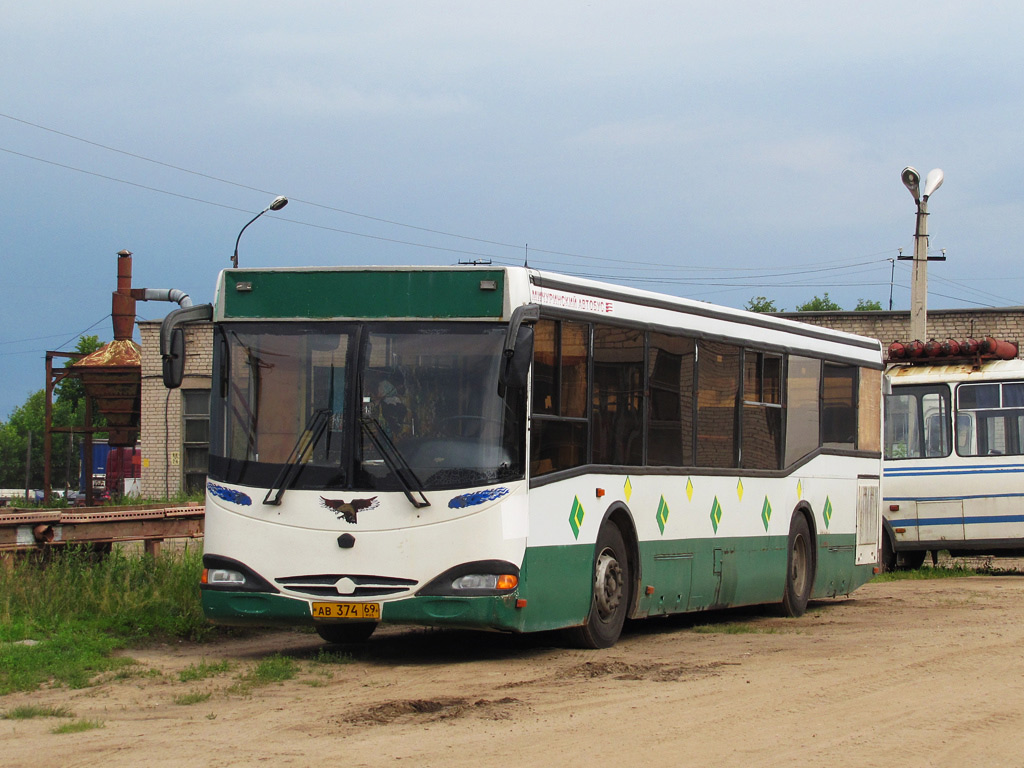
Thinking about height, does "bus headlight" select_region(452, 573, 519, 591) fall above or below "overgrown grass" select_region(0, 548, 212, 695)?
above

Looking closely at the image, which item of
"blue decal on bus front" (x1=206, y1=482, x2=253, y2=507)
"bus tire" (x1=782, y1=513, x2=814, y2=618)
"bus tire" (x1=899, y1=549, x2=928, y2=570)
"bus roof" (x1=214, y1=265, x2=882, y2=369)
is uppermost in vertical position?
"bus roof" (x1=214, y1=265, x2=882, y2=369)

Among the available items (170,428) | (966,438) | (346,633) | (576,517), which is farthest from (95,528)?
(170,428)

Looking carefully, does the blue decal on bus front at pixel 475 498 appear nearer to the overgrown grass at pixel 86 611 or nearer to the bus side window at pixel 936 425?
the overgrown grass at pixel 86 611

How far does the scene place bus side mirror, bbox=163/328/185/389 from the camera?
35.3 feet

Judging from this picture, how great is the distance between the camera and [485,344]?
10.5m

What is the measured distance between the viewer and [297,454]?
10.6 metres

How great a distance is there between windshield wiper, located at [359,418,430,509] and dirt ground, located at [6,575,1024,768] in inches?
48.3

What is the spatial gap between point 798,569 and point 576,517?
5395 mm

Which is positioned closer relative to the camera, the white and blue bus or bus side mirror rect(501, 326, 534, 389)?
bus side mirror rect(501, 326, 534, 389)

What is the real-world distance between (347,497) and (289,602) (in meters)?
0.88

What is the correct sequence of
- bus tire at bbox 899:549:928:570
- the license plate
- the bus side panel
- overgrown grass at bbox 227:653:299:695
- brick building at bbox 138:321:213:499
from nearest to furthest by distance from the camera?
overgrown grass at bbox 227:653:299:695 → the license plate → the bus side panel → bus tire at bbox 899:549:928:570 → brick building at bbox 138:321:213:499

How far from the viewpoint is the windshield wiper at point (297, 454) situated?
34.7 ft

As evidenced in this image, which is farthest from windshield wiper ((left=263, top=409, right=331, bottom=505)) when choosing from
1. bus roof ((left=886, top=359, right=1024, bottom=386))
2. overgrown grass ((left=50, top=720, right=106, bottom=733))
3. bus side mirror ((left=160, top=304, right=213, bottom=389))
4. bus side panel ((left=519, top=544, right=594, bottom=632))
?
bus roof ((left=886, top=359, right=1024, bottom=386))

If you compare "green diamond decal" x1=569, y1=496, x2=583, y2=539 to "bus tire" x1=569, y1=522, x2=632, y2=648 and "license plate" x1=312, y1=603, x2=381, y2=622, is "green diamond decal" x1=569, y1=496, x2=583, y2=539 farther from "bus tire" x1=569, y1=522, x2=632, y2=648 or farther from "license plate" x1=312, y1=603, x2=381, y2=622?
"license plate" x1=312, y1=603, x2=381, y2=622
